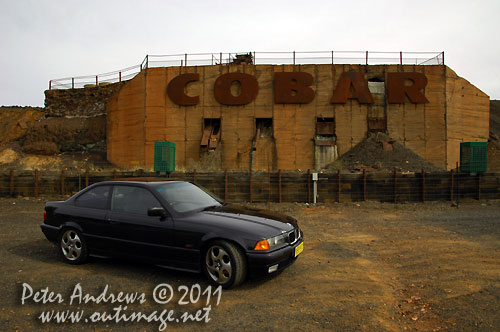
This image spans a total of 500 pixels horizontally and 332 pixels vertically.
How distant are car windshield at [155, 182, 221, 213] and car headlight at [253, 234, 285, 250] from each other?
1.21 meters

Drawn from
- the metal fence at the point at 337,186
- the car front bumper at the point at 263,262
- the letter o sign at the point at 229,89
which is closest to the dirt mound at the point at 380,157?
the metal fence at the point at 337,186

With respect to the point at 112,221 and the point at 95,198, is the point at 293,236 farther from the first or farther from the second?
the point at 95,198

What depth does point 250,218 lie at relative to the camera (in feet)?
14.7

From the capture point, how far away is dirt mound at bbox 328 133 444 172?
19611mm

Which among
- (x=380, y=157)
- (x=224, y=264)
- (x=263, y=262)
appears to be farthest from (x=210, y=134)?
(x=263, y=262)

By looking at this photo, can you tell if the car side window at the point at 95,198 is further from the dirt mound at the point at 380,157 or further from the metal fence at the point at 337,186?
the dirt mound at the point at 380,157

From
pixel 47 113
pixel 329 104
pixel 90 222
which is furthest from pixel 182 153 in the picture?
pixel 90 222

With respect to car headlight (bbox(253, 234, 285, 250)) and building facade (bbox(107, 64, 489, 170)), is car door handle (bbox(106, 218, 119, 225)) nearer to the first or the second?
car headlight (bbox(253, 234, 285, 250))

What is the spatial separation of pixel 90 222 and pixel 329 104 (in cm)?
1988

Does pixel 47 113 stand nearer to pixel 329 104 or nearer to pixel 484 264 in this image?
pixel 329 104

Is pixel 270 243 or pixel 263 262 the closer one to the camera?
pixel 263 262

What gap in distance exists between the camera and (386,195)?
43.9 feet

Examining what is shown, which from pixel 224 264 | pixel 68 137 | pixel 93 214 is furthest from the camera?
pixel 68 137

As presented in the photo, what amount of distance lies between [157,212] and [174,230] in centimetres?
34
